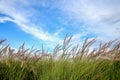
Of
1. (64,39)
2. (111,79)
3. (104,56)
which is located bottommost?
(111,79)

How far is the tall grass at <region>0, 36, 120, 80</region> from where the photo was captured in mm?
5086

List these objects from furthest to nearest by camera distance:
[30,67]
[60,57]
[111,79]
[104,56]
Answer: [30,67]
[60,57]
[111,79]
[104,56]

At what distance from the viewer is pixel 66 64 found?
525 cm

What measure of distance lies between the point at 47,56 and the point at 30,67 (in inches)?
18.5

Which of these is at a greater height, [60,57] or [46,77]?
[60,57]

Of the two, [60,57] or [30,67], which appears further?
[30,67]

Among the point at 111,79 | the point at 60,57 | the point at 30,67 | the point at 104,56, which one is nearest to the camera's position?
the point at 104,56

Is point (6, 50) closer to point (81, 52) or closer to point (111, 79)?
point (81, 52)

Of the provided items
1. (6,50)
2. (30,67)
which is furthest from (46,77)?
(6,50)

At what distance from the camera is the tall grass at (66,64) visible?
16.7 ft

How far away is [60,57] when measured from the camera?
574cm

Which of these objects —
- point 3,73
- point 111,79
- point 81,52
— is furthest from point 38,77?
point 111,79

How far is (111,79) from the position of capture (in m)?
5.28

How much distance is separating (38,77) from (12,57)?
964 mm
